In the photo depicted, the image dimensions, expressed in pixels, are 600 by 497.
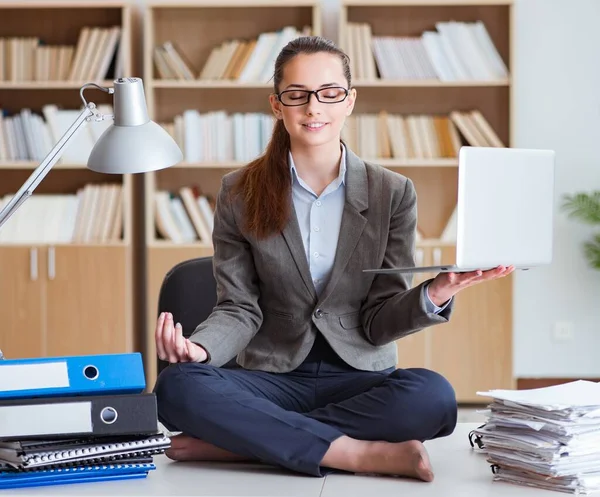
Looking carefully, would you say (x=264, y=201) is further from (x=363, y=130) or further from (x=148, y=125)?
(x=363, y=130)

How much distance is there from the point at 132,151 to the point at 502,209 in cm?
67

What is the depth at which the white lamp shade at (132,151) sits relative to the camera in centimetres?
179

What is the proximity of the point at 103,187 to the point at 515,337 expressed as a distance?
2092 millimetres

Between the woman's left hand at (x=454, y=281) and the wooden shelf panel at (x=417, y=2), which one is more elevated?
the wooden shelf panel at (x=417, y=2)

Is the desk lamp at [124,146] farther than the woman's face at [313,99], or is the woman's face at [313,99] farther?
the woman's face at [313,99]

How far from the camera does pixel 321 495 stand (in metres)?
1.61

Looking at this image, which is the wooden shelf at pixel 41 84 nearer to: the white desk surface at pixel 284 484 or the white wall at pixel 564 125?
the white wall at pixel 564 125

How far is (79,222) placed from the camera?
4.58 m

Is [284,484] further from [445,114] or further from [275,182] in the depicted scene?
[445,114]

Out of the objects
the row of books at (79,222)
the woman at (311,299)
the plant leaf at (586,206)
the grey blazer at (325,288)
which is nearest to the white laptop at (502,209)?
the woman at (311,299)

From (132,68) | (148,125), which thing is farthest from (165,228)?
(148,125)

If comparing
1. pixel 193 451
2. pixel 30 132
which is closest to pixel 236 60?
pixel 30 132

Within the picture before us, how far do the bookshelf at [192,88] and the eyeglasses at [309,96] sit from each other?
237 centimetres

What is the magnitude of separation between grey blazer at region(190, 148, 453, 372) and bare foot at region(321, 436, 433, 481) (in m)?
0.36
